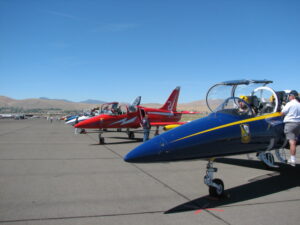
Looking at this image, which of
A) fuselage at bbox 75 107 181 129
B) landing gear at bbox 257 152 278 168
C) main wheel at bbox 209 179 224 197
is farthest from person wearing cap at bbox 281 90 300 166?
fuselage at bbox 75 107 181 129

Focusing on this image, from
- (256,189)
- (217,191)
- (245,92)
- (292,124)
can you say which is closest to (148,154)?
(217,191)

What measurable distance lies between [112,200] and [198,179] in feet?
9.41

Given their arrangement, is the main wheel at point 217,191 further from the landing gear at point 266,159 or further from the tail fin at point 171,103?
the tail fin at point 171,103

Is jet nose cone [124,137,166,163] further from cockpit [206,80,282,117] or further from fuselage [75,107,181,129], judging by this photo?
fuselage [75,107,181,129]

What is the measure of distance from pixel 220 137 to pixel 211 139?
24 centimetres

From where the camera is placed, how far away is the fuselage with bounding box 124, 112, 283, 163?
17.4ft

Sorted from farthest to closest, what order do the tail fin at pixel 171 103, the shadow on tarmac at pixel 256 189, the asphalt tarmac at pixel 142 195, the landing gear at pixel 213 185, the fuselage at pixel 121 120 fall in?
the tail fin at pixel 171 103
the fuselage at pixel 121 120
the landing gear at pixel 213 185
the shadow on tarmac at pixel 256 189
the asphalt tarmac at pixel 142 195

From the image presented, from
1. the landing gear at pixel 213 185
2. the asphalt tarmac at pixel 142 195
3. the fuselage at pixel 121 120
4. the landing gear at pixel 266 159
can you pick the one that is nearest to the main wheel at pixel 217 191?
the landing gear at pixel 213 185

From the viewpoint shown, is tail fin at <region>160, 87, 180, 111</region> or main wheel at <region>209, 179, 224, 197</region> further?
tail fin at <region>160, 87, 180, 111</region>

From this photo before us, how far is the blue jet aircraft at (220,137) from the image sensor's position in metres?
5.34

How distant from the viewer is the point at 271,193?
254 inches

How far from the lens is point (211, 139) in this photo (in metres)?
5.73

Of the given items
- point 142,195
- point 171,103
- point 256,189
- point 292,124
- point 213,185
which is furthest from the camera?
point 171,103

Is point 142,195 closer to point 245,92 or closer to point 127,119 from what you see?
point 245,92
